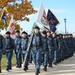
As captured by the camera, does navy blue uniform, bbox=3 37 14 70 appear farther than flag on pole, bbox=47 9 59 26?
No

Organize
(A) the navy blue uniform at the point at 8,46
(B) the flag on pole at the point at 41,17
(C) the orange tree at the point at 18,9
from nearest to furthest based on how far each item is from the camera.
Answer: (A) the navy blue uniform at the point at 8,46 → (B) the flag on pole at the point at 41,17 → (C) the orange tree at the point at 18,9

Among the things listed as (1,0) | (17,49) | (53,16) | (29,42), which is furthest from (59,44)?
(1,0)

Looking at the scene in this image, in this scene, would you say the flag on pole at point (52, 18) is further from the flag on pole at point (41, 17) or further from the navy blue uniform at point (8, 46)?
the navy blue uniform at point (8, 46)

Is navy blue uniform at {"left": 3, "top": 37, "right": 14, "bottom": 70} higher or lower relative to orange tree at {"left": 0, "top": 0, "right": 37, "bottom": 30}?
lower

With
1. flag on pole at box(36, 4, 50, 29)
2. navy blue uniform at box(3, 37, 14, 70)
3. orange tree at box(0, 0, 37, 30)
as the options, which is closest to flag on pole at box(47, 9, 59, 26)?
flag on pole at box(36, 4, 50, 29)

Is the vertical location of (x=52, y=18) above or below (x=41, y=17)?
above

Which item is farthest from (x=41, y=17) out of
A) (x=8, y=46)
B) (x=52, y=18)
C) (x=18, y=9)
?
(x=18, y=9)

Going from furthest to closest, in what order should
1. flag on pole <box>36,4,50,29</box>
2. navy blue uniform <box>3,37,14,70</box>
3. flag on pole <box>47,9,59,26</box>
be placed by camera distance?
flag on pole <box>47,9,59,26</box>
flag on pole <box>36,4,50,29</box>
navy blue uniform <box>3,37,14,70</box>

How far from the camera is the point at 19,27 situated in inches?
1315

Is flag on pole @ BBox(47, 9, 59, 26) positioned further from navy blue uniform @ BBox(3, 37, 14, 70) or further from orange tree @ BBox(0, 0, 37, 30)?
orange tree @ BBox(0, 0, 37, 30)

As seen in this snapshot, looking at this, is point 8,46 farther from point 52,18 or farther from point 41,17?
point 52,18

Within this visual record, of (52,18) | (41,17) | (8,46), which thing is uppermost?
(52,18)

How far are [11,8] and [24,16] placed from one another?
161 centimetres

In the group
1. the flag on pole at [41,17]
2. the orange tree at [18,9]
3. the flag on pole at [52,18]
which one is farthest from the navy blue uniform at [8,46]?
the orange tree at [18,9]
